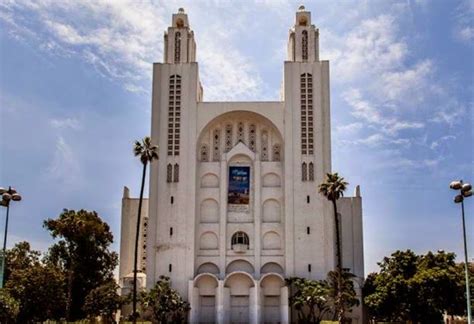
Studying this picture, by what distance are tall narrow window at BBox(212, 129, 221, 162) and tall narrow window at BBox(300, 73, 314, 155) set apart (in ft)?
27.3

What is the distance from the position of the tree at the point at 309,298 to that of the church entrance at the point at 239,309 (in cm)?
433

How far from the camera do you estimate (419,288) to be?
46500 millimetres

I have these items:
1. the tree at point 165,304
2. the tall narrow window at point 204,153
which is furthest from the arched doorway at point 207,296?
the tall narrow window at point 204,153

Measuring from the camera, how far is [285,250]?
58281mm

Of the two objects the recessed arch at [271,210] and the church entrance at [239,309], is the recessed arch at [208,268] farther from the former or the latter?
the recessed arch at [271,210]

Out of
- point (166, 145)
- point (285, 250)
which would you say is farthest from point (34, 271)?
point (285, 250)

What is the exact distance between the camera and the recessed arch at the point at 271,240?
59656mm

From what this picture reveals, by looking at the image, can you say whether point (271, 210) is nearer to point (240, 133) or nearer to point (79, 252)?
point (240, 133)

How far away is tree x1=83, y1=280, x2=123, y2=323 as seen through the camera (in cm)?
5150

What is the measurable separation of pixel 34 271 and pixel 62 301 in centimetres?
333

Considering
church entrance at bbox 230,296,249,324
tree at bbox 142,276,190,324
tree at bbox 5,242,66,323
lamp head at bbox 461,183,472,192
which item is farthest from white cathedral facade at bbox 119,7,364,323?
lamp head at bbox 461,183,472,192

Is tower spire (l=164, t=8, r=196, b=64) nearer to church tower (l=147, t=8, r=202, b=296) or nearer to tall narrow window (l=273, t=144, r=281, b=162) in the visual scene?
church tower (l=147, t=8, r=202, b=296)

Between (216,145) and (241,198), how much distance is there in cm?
604

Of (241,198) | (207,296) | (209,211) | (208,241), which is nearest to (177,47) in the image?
(241,198)
